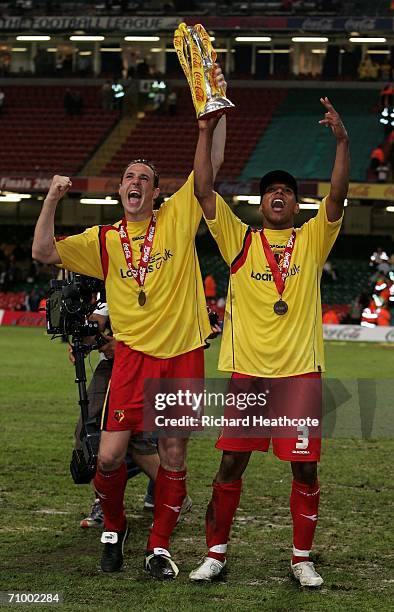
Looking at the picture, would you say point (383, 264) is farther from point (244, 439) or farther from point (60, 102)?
point (244, 439)

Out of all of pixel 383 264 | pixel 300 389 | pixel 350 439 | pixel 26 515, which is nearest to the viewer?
pixel 300 389

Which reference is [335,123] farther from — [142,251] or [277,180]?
[142,251]

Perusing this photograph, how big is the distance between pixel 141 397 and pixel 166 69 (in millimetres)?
41201

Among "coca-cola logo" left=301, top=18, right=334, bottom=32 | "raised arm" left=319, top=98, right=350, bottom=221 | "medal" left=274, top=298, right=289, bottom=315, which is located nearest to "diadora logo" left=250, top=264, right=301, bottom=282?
"medal" left=274, top=298, right=289, bottom=315

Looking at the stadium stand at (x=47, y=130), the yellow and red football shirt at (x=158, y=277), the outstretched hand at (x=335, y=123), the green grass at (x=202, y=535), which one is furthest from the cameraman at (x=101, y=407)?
the stadium stand at (x=47, y=130)

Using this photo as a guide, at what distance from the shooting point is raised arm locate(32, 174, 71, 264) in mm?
6840

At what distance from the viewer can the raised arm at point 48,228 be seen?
684cm

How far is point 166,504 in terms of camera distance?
6848 mm

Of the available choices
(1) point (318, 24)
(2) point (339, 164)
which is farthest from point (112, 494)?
(1) point (318, 24)

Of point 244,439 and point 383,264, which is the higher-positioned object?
point 244,439

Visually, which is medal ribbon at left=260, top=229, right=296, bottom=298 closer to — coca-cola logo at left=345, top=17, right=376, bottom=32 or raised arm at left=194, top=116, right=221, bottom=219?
raised arm at left=194, top=116, right=221, bottom=219

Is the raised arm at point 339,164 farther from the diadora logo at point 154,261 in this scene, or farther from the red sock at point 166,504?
the red sock at point 166,504

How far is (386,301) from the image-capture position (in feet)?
102

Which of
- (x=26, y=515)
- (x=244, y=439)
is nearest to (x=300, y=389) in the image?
(x=244, y=439)
